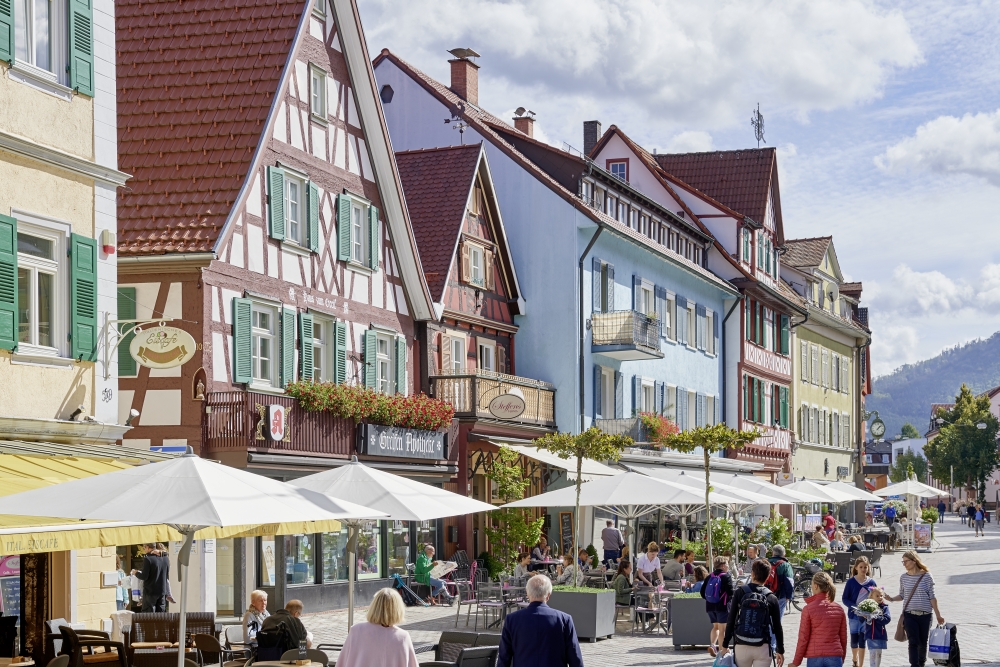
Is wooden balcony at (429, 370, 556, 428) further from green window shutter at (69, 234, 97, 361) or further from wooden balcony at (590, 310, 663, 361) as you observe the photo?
green window shutter at (69, 234, 97, 361)

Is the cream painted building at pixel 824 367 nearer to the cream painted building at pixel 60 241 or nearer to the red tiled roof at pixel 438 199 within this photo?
the red tiled roof at pixel 438 199

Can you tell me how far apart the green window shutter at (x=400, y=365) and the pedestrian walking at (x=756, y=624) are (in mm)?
16395

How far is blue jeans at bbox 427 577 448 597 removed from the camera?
1106 inches

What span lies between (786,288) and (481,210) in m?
25.9

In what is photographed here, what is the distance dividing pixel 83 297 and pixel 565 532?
21037 millimetres

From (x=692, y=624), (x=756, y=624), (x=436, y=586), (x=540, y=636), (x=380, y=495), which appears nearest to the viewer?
(x=540, y=636)

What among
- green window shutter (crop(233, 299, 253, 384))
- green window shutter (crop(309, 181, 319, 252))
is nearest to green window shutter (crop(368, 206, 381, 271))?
green window shutter (crop(309, 181, 319, 252))

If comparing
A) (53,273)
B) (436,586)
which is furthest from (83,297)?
(436,586)

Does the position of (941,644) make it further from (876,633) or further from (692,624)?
(692,624)

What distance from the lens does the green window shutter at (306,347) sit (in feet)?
84.3

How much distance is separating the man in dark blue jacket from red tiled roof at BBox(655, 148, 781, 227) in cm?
4289

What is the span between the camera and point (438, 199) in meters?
33.3

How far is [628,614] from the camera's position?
2555 centimetres

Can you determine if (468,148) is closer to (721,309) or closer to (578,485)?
(578,485)
